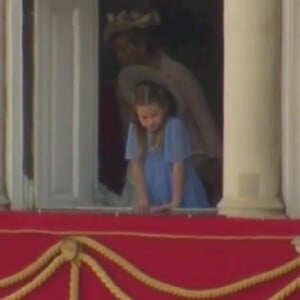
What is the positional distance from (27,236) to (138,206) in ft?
2.31

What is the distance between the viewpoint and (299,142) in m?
12.1

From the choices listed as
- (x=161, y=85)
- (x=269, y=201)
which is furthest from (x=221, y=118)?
(x=269, y=201)

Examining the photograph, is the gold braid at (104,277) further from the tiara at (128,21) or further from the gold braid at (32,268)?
the tiara at (128,21)

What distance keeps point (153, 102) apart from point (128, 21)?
97 cm

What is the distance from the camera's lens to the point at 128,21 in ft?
44.0

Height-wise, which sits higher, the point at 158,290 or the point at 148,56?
the point at 148,56

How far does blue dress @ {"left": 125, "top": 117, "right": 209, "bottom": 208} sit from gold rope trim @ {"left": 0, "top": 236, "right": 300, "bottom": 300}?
28.8 inches

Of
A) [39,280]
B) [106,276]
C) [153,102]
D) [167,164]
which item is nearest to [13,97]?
[153,102]

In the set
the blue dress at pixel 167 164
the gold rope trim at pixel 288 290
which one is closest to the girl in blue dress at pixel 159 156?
the blue dress at pixel 167 164

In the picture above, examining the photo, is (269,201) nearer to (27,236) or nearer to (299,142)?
(299,142)

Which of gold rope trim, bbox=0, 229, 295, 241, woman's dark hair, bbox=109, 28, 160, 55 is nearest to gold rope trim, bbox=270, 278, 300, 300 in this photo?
gold rope trim, bbox=0, 229, 295, 241

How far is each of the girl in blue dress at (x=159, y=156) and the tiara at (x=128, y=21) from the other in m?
0.65

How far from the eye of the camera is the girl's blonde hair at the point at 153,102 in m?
12.5

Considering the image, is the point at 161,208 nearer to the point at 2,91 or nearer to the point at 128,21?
the point at 2,91
